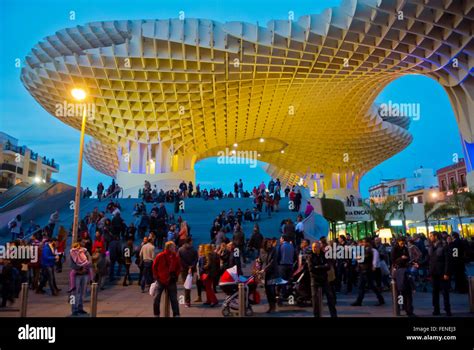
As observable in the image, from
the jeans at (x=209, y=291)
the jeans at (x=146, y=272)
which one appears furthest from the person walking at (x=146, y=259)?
the jeans at (x=209, y=291)

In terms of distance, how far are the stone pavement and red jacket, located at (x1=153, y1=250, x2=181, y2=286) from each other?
4.21 ft

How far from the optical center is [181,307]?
9.15 meters

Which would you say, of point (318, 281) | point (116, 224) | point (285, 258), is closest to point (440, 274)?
point (318, 281)

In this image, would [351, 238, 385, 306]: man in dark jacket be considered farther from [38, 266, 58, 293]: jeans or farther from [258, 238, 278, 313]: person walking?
[38, 266, 58, 293]: jeans

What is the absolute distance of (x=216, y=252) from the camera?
9.95 m

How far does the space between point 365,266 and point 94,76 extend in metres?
28.6

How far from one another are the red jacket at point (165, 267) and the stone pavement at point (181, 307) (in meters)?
1.28

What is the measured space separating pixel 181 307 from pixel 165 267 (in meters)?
2.26

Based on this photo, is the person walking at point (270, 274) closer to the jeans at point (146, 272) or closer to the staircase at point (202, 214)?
the jeans at point (146, 272)

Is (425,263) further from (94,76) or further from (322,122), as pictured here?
(322,122)

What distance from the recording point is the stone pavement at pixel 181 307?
8211 mm

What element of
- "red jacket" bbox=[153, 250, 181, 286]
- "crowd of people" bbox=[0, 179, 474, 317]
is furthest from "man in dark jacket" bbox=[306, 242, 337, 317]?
"red jacket" bbox=[153, 250, 181, 286]

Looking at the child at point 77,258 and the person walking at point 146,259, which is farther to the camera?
the person walking at point 146,259

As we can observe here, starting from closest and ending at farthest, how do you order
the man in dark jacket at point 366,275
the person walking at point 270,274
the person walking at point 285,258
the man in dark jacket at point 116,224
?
the person walking at point 270,274 → the man in dark jacket at point 366,275 → the person walking at point 285,258 → the man in dark jacket at point 116,224
